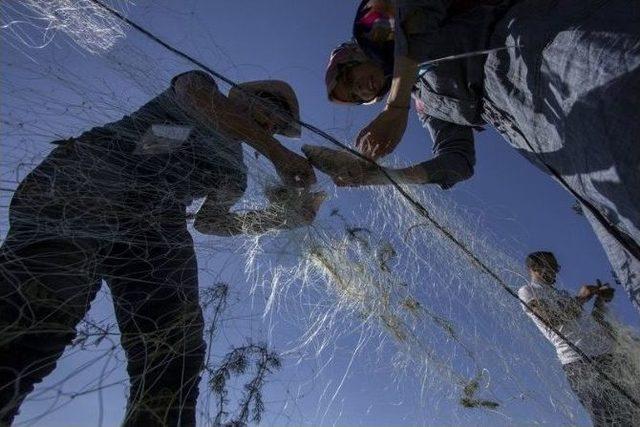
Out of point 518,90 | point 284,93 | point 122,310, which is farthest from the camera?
point 284,93

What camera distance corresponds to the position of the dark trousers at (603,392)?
85.0 inches

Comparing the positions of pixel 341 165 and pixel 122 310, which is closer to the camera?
pixel 122 310

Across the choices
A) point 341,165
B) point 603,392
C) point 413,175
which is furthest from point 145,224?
point 603,392

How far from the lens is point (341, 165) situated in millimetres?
1651

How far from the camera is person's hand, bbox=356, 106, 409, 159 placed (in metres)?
1.41

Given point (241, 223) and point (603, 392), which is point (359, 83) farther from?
point (603, 392)

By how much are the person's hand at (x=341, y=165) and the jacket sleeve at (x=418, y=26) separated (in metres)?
0.42

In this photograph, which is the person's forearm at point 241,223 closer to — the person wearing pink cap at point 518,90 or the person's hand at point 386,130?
the person wearing pink cap at point 518,90

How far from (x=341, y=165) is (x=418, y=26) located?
53 centimetres

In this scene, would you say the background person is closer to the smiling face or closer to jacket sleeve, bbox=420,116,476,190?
jacket sleeve, bbox=420,116,476,190

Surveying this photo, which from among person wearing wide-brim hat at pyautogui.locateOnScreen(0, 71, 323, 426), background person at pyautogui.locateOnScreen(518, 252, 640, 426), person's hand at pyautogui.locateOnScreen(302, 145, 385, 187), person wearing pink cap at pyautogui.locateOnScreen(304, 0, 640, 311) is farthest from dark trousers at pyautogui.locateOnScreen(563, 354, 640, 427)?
person wearing wide-brim hat at pyautogui.locateOnScreen(0, 71, 323, 426)

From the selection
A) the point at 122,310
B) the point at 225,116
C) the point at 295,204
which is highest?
the point at 225,116

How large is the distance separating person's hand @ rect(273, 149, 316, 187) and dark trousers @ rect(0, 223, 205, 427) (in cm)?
41

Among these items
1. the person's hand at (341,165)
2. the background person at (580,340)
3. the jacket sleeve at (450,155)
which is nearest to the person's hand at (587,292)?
the background person at (580,340)
